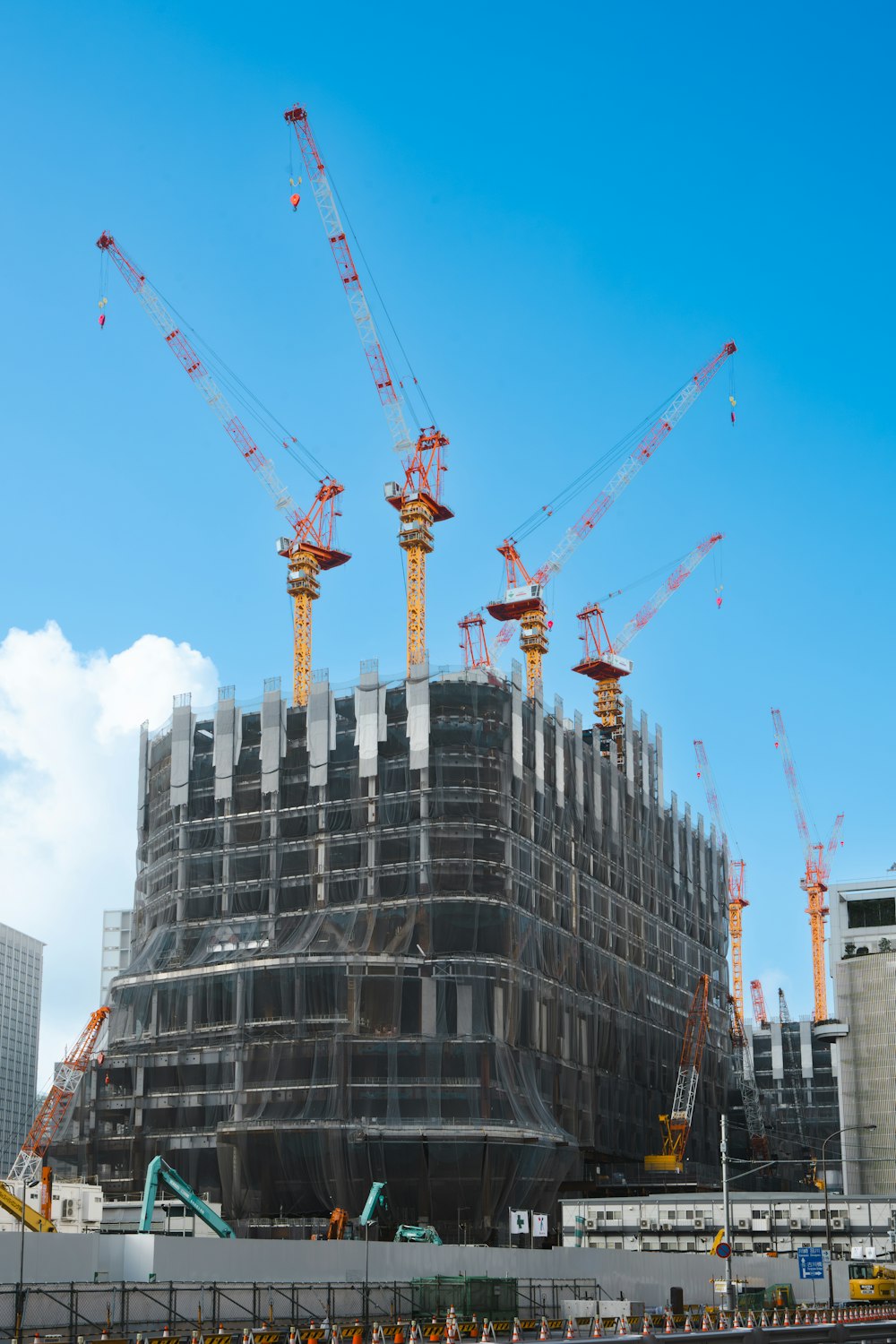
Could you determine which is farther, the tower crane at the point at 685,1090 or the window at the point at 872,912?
the window at the point at 872,912

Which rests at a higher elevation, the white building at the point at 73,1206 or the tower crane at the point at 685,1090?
the tower crane at the point at 685,1090

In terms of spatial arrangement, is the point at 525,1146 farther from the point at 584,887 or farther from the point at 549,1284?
the point at 549,1284

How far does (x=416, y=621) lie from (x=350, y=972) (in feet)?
156

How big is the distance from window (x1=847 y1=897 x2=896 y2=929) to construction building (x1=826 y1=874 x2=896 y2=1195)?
10.6 inches

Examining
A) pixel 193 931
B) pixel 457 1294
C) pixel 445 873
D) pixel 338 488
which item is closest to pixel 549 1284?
pixel 457 1294

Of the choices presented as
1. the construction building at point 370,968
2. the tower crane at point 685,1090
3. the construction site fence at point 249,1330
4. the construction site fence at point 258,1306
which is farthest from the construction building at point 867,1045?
the construction site fence at point 249,1330

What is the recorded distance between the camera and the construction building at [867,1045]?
6186 inches

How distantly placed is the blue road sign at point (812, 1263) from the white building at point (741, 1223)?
38369 millimetres

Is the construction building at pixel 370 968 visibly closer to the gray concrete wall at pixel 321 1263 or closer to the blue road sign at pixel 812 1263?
the gray concrete wall at pixel 321 1263

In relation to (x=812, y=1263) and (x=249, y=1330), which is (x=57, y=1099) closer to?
(x=812, y=1263)

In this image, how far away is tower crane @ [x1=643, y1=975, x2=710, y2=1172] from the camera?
139000 millimetres

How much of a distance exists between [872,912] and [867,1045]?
1500 centimetres

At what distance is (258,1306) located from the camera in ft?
164

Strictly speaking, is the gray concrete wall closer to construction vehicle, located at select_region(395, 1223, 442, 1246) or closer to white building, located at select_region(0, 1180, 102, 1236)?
construction vehicle, located at select_region(395, 1223, 442, 1246)
